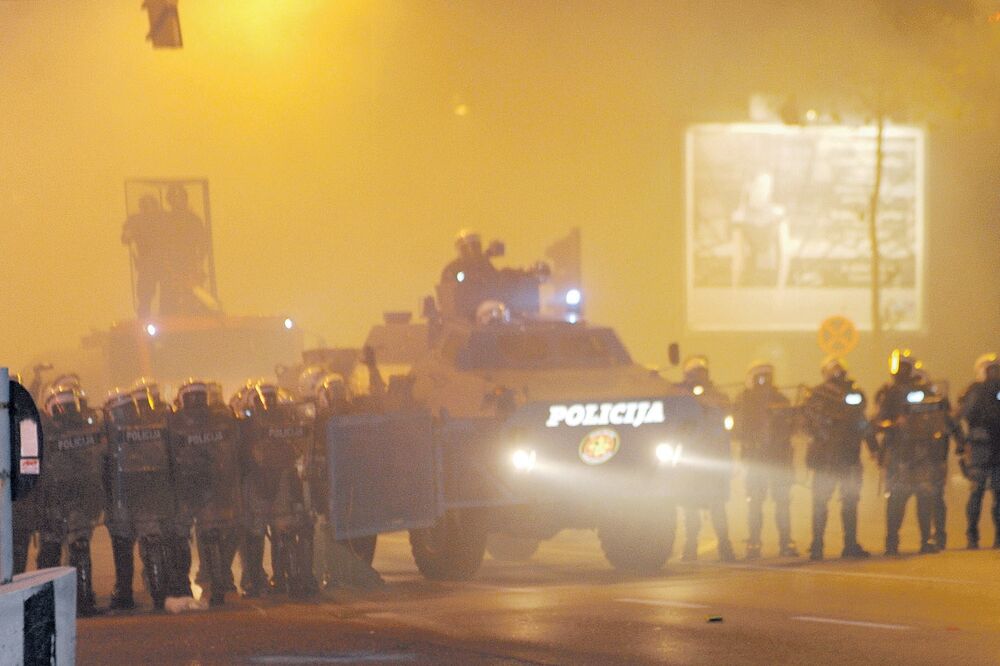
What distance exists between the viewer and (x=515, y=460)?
43.0 feet

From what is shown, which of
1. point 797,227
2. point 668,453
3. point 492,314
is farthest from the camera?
point 797,227

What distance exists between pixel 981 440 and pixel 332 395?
250 inches

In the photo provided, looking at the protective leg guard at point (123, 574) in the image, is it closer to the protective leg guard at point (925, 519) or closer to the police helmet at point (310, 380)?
the police helmet at point (310, 380)

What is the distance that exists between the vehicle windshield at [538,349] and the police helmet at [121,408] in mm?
3528

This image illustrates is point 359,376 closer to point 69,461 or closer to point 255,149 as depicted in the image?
point 69,461

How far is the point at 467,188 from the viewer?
3831 cm

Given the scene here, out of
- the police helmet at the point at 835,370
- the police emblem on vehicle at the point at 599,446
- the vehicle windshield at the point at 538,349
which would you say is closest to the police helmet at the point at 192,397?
the vehicle windshield at the point at 538,349

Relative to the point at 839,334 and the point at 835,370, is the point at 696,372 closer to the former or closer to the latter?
the point at 835,370

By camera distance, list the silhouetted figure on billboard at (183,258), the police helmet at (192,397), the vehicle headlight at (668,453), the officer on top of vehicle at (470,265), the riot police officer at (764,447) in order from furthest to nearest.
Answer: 1. the silhouetted figure on billboard at (183,258)
2. the officer on top of vehicle at (470,265)
3. the riot police officer at (764,447)
4. the vehicle headlight at (668,453)
5. the police helmet at (192,397)

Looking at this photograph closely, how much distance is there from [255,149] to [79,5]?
529cm

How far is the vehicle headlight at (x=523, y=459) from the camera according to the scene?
13.1 m

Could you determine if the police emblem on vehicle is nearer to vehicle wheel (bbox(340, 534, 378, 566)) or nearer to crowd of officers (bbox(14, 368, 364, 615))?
vehicle wheel (bbox(340, 534, 378, 566))

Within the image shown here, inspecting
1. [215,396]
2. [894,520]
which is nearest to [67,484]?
[215,396]

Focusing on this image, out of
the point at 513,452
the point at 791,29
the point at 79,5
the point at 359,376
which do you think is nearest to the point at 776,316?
the point at 791,29
